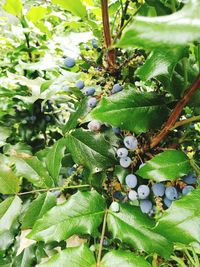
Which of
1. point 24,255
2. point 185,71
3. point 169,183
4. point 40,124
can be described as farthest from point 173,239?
point 40,124

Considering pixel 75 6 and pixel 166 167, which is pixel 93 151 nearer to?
pixel 166 167

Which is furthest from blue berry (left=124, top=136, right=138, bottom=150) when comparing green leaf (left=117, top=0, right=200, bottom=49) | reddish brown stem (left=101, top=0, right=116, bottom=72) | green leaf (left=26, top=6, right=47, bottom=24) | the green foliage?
green leaf (left=26, top=6, right=47, bottom=24)

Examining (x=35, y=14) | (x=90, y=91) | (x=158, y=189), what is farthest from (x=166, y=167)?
(x=35, y=14)

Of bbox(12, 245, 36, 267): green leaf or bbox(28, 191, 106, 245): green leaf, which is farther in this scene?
bbox(12, 245, 36, 267): green leaf

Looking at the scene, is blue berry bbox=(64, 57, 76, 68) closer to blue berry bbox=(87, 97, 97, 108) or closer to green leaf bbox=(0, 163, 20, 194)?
blue berry bbox=(87, 97, 97, 108)

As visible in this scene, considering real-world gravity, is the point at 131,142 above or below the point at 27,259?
above

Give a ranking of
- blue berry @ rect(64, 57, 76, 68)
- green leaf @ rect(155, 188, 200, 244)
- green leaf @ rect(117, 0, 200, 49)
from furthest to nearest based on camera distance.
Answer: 1. blue berry @ rect(64, 57, 76, 68)
2. green leaf @ rect(155, 188, 200, 244)
3. green leaf @ rect(117, 0, 200, 49)
